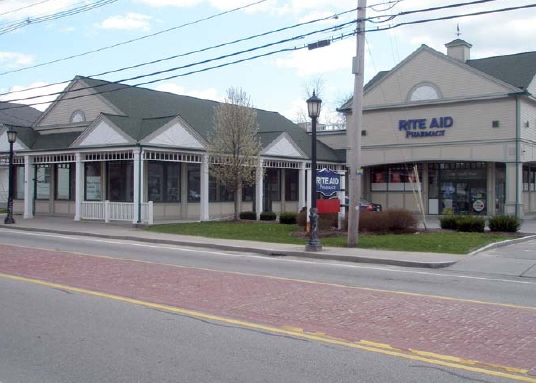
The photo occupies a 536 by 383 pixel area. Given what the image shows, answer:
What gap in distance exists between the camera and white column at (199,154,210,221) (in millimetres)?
28906

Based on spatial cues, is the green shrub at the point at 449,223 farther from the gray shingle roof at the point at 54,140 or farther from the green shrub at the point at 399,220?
the gray shingle roof at the point at 54,140

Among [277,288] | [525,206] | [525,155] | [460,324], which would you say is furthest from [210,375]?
[525,206]

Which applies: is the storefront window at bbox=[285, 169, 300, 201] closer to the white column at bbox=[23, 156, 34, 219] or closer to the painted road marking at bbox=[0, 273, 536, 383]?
the white column at bbox=[23, 156, 34, 219]

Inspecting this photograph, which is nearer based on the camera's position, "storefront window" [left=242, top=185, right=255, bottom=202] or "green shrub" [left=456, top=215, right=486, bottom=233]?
"green shrub" [left=456, top=215, right=486, bottom=233]

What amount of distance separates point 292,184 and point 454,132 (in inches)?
414

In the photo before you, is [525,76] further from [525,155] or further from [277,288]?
[277,288]

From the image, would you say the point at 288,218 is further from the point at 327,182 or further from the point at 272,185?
the point at 272,185

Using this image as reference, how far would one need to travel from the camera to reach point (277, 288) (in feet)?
35.6

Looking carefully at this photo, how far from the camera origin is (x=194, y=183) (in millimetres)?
31234

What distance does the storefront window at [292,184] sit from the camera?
123ft

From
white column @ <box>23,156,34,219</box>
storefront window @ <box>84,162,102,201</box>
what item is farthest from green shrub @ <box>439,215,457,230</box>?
white column @ <box>23,156,34,219</box>

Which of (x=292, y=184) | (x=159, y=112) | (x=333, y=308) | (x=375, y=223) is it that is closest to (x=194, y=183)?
(x=159, y=112)

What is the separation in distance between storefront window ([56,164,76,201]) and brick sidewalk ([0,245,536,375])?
19.4 m

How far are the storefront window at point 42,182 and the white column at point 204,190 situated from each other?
10.2 m
